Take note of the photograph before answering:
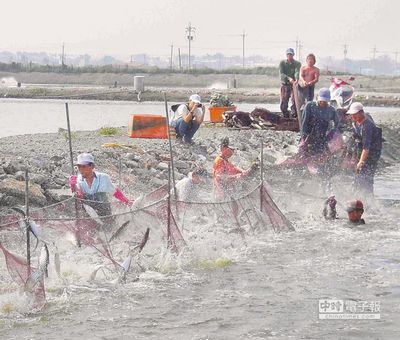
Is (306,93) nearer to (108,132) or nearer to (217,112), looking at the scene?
(217,112)

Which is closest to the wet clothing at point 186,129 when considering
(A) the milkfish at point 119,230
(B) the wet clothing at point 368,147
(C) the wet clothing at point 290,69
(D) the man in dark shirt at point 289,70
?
(D) the man in dark shirt at point 289,70

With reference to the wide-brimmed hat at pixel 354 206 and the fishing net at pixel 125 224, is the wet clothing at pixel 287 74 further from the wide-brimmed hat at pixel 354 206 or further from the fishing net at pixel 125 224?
the fishing net at pixel 125 224

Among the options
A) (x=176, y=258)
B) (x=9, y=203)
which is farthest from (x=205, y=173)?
(x=176, y=258)

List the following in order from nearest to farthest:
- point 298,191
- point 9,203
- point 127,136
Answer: point 9,203
point 298,191
point 127,136

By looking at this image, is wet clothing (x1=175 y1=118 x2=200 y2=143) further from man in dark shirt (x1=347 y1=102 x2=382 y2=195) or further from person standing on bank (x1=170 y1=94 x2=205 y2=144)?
man in dark shirt (x1=347 y1=102 x2=382 y2=195)

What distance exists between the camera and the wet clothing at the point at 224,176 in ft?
46.3

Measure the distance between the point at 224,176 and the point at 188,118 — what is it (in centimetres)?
677

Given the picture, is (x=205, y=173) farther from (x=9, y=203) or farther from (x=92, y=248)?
(x=92, y=248)

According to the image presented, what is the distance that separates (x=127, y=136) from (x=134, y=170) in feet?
18.1

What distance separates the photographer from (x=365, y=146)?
15.5 meters

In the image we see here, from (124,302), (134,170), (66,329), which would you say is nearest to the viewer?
(66,329)

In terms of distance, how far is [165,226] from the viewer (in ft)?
37.6

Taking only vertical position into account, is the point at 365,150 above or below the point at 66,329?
above

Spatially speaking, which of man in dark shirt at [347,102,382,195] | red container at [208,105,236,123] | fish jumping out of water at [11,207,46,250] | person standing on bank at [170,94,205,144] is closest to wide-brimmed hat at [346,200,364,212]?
man in dark shirt at [347,102,382,195]
